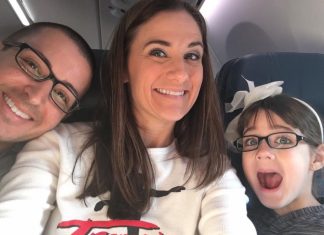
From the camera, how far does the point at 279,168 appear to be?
139 cm

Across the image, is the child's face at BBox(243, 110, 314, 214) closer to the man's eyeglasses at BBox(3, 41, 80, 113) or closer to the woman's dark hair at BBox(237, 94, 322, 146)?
the woman's dark hair at BBox(237, 94, 322, 146)

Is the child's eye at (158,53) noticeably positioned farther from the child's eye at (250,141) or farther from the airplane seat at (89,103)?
the child's eye at (250,141)

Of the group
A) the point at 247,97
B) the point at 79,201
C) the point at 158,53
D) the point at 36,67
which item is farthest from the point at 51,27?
the point at 247,97

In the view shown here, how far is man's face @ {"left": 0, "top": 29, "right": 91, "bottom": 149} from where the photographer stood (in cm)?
113

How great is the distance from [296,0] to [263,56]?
53 centimetres

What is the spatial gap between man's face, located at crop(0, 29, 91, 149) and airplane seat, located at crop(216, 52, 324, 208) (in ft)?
2.45

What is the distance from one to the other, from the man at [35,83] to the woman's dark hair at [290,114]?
2.33ft

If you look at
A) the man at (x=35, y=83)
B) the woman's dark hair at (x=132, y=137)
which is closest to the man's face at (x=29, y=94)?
the man at (x=35, y=83)

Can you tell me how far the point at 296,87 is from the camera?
1.59m

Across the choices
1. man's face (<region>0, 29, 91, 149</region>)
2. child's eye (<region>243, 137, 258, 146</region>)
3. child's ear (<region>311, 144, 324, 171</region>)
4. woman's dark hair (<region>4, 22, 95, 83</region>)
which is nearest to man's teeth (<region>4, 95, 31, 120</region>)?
man's face (<region>0, 29, 91, 149</region>)

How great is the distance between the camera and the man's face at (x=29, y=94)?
3.71ft

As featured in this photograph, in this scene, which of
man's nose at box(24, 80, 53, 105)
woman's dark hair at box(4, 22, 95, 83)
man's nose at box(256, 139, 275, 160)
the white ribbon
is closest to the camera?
man's nose at box(24, 80, 53, 105)

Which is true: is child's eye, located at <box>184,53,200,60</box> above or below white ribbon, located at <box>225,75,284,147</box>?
above

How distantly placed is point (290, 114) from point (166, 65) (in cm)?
57
